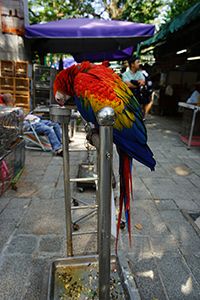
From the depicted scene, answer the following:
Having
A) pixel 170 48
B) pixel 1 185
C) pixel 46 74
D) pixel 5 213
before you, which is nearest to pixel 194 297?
pixel 5 213

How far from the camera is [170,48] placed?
902 cm

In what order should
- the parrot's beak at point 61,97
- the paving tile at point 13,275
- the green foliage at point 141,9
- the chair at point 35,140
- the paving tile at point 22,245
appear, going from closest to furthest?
the paving tile at point 13,275, the parrot's beak at point 61,97, the paving tile at point 22,245, the chair at point 35,140, the green foliage at point 141,9

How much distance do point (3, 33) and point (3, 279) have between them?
20.0ft

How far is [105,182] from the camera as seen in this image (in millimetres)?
743

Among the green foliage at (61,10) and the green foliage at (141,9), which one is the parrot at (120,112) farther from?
the green foliage at (61,10)

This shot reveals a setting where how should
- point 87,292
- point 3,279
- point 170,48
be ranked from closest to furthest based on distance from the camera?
point 87,292 < point 3,279 < point 170,48

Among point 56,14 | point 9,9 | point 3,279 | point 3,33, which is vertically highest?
point 56,14

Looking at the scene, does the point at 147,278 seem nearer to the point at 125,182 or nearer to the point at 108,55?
the point at 125,182

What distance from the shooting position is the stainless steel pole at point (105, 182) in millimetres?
672

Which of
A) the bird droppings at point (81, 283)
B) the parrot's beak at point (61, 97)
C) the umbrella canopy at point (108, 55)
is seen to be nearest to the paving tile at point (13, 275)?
the bird droppings at point (81, 283)

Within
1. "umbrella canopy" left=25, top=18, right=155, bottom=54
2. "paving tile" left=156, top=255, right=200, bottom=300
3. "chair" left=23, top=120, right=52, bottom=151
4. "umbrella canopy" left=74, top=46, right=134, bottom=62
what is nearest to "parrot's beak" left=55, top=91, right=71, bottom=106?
"paving tile" left=156, top=255, right=200, bottom=300

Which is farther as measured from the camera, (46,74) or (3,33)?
(46,74)

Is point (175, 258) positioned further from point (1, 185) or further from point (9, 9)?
point (9, 9)

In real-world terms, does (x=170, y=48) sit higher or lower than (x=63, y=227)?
higher
